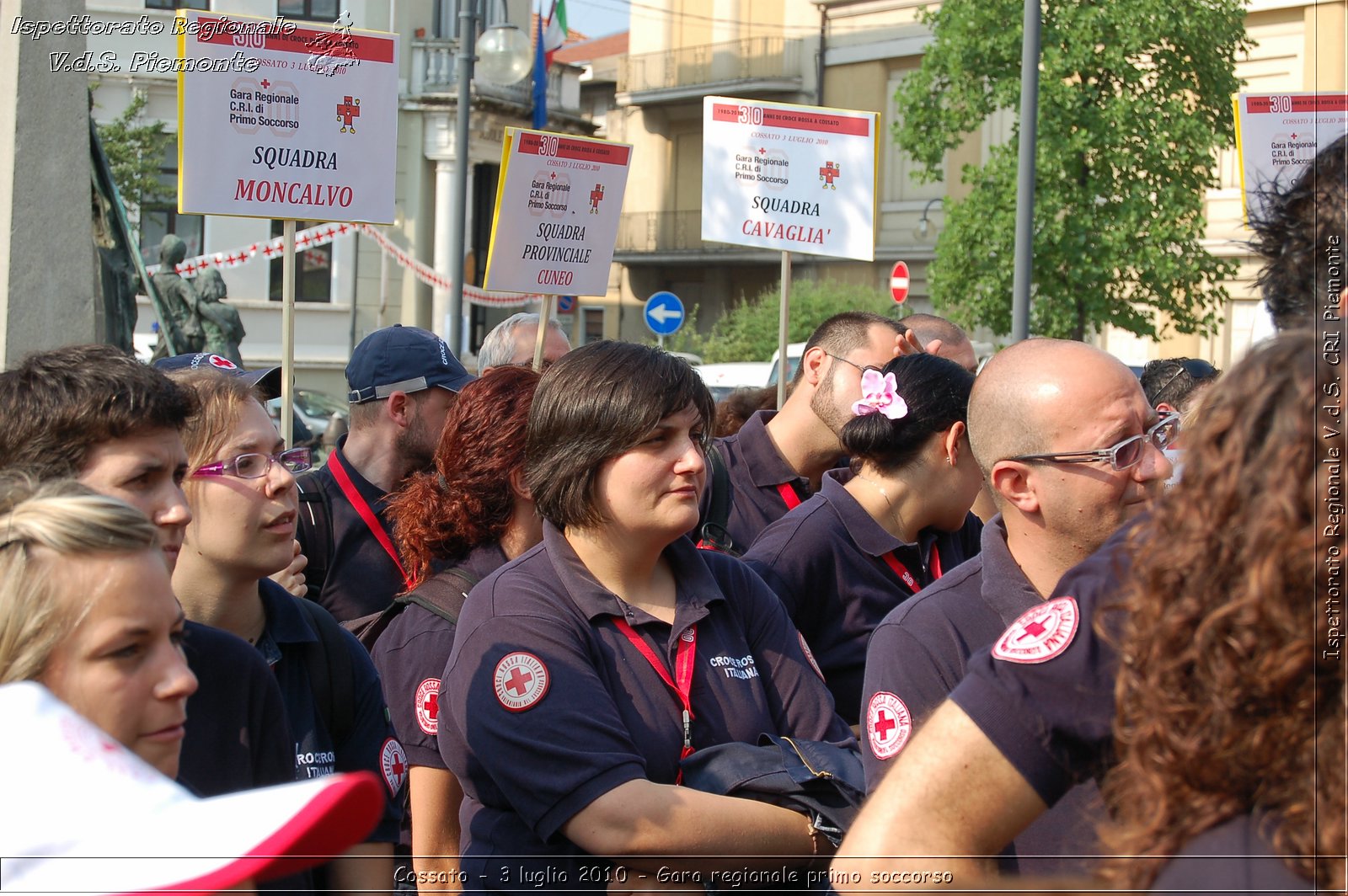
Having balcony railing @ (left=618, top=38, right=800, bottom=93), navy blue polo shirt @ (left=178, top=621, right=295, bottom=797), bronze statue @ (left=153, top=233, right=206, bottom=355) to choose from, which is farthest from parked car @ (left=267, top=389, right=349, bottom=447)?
balcony railing @ (left=618, top=38, right=800, bottom=93)

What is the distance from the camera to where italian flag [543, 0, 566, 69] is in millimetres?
28469

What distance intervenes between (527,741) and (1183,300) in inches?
816

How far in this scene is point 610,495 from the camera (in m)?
3.23

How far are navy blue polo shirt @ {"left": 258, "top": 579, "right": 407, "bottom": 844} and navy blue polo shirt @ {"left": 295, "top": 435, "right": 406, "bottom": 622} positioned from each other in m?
1.44

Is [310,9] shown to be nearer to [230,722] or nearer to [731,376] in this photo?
[731,376]

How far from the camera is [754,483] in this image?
5383 millimetres

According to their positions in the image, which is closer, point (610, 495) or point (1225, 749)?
point (1225, 749)

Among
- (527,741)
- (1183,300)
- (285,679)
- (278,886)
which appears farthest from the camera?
(1183,300)

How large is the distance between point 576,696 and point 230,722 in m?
0.69

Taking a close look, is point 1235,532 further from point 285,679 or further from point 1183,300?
point 1183,300

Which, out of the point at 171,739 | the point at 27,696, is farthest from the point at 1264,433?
the point at 171,739

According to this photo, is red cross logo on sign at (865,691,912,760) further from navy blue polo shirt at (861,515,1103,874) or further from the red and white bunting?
the red and white bunting

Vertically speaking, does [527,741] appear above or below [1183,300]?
below

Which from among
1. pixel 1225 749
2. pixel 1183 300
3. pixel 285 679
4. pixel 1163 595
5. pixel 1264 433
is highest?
pixel 1183 300
